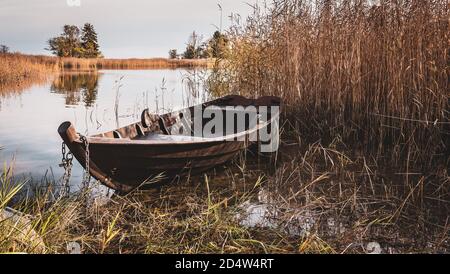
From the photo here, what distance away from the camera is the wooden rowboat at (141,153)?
367 cm

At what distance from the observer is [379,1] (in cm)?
564

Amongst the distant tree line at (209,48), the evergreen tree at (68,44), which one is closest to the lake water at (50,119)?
the distant tree line at (209,48)

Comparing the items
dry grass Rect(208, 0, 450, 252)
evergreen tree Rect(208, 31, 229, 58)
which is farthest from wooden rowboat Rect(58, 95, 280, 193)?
evergreen tree Rect(208, 31, 229, 58)

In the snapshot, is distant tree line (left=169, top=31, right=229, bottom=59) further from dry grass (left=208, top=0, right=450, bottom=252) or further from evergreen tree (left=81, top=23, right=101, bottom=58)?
evergreen tree (left=81, top=23, right=101, bottom=58)

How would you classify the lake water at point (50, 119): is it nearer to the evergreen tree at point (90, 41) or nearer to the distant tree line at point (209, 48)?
the distant tree line at point (209, 48)

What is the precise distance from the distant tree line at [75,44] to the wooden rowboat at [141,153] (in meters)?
39.0

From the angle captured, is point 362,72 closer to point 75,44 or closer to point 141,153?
point 141,153

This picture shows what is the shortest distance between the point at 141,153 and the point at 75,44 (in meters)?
41.9

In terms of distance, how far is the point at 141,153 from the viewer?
12.7 feet

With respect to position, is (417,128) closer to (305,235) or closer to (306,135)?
(306,135)

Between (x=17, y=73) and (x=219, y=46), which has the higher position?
(x=219, y=46)

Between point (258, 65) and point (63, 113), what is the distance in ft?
19.8

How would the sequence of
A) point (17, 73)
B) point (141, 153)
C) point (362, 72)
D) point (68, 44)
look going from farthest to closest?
1. point (68, 44)
2. point (17, 73)
3. point (362, 72)
4. point (141, 153)

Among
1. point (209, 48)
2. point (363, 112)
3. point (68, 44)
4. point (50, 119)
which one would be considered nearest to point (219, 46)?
point (209, 48)
